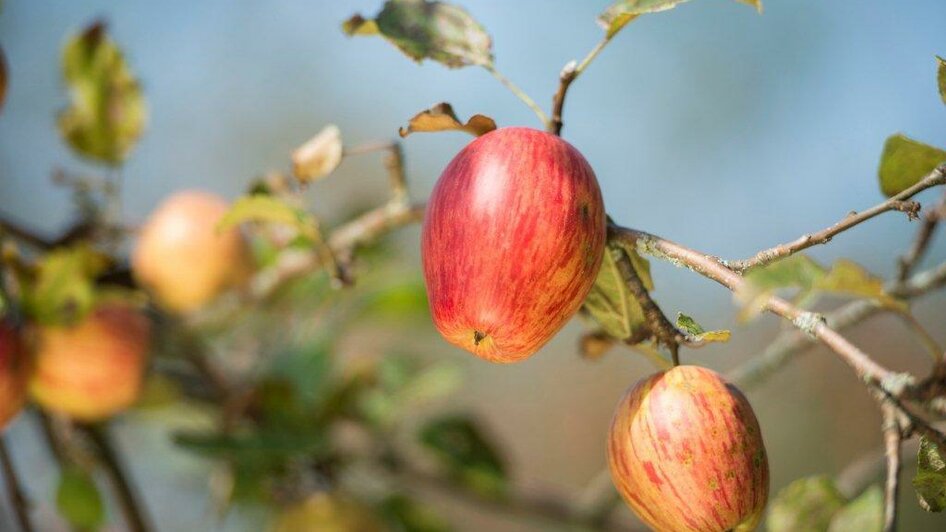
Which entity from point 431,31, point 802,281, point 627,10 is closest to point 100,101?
point 431,31

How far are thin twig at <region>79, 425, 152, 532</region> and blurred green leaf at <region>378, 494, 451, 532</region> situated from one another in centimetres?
24

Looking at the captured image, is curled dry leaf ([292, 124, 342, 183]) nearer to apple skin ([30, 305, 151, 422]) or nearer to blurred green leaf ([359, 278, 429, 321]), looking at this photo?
apple skin ([30, 305, 151, 422])

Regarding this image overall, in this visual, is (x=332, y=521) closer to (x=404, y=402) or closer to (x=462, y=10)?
(x=404, y=402)

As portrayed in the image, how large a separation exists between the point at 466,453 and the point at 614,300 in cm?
49

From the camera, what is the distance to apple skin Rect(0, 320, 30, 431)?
551 millimetres

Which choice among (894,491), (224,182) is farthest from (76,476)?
(224,182)

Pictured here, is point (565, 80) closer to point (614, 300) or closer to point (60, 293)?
point (614, 300)

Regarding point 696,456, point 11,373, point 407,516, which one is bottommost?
point 407,516

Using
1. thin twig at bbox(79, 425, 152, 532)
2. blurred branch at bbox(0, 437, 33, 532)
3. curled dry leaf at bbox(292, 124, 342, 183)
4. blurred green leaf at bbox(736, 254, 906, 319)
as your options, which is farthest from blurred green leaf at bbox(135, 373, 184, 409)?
blurred green leaf at bbox(736, 254, 906, 319)

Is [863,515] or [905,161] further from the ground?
[905,161]

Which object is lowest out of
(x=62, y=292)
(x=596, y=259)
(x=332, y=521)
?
(x=332, y=521)

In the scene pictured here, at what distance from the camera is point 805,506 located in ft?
1.49

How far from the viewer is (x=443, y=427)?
34.4 inches

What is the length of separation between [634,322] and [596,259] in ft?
0.19
